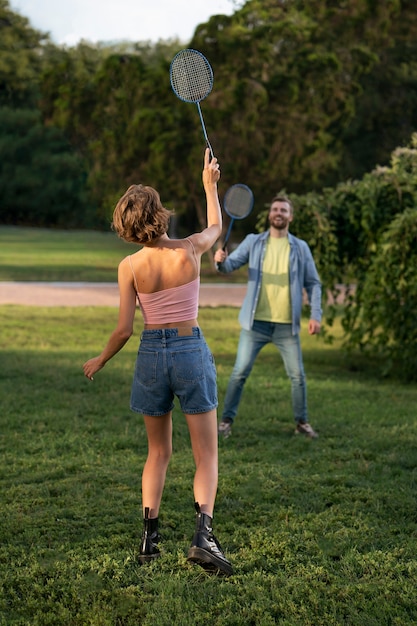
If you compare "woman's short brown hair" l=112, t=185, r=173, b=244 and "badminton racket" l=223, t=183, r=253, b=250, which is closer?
"woman's short brown hair" l=112, t=185, r=173, b=244

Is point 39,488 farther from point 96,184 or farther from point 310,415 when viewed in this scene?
point 96,184

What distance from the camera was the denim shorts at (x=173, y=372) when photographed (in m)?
4.06

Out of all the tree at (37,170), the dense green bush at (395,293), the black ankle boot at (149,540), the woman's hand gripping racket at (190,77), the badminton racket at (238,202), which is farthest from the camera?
the tree at (37,170)

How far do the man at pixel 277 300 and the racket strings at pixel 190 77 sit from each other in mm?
1851

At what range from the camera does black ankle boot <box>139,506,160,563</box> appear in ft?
14.1

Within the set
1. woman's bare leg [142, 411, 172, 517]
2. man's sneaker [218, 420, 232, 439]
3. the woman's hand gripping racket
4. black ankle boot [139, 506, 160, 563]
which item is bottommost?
man's sneaker [218, 420, 232, 439]

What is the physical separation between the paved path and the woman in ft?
43.1

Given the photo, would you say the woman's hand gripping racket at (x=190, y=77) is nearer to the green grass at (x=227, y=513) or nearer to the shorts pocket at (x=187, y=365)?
the shorts pocket at (x=187, y=365)

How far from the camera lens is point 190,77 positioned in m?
5.17

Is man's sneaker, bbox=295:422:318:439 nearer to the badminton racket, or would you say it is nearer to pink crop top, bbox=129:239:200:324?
the badminton racket

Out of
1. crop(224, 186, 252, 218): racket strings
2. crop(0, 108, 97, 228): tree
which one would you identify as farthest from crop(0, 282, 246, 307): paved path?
crop(0, 108, 97, 228): tree

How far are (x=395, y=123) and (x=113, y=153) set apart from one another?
12864 mm

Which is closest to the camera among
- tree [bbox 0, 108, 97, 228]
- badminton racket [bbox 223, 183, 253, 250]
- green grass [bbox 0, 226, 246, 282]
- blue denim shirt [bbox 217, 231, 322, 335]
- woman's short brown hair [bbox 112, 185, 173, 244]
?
woman's short brown hair [bbox 112, 185, 173, 244]

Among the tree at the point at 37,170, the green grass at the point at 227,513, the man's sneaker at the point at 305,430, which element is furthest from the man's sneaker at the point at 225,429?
the tree at the point at 37,170
